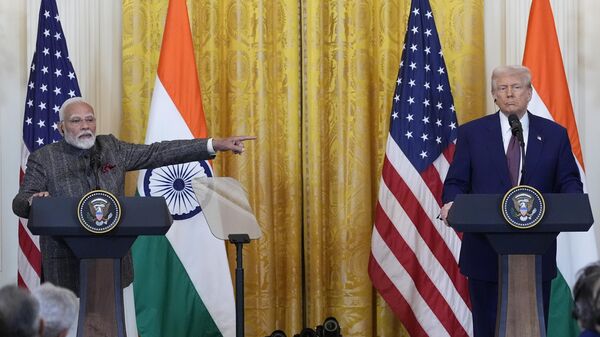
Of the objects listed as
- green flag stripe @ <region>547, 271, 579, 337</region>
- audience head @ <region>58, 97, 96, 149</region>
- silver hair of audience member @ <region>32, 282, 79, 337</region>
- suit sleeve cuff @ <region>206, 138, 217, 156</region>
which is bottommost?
green flag stripe @ <region>547, 271, 579, 337</region>

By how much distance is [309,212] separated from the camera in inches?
288

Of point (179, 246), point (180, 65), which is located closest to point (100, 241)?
point (179, 246)

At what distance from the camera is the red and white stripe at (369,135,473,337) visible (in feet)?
21.6

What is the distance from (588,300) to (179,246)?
4.01 metres

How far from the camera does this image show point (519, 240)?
14.4 feet

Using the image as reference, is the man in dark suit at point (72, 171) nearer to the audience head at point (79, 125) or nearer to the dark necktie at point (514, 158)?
the audience head at point (79, 125)

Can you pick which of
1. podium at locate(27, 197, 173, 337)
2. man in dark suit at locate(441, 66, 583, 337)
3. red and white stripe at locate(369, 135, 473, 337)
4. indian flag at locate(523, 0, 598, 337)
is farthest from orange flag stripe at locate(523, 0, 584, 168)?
podium at locate(27, 197, 173, 337)

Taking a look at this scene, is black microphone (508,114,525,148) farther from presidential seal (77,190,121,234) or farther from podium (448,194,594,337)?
presidential seal (77,190,121,234)

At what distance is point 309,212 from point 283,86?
916mm

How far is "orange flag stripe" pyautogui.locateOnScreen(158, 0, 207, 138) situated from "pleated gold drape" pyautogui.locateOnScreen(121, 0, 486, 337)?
635mm

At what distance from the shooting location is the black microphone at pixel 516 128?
4473mm

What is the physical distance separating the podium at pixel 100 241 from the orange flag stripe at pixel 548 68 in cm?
290

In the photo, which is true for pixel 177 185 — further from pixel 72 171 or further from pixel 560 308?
pixel 560 308

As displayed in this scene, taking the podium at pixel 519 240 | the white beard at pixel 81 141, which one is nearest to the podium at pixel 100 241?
the white beard at pixel 81 141
